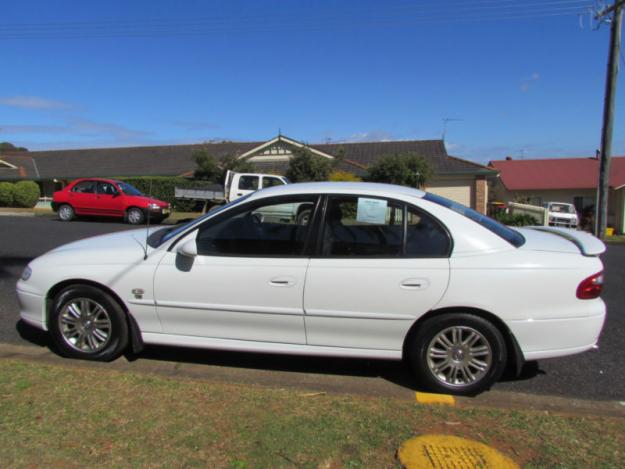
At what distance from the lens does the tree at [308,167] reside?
25.5 m

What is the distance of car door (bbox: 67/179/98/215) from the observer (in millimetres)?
18016

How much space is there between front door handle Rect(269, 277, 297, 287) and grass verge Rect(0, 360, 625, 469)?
2.53 feet

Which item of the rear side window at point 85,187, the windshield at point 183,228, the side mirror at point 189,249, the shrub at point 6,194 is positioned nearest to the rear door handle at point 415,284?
the windshield at point 183,228

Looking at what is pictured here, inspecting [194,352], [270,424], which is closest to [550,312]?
[270,424]

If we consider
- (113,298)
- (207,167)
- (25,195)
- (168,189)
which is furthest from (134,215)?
(113,298)

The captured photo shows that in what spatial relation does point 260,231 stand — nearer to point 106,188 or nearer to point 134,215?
point 134,215

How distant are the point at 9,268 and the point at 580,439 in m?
8.27

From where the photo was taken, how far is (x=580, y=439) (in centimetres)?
305

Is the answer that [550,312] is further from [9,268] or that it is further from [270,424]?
[9,268]

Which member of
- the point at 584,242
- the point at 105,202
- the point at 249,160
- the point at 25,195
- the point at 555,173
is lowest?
the point at 584,242

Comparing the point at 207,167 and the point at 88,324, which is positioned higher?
the point at 207,167

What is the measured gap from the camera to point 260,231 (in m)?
3.96

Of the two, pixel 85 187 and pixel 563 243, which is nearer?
pixel 563 243

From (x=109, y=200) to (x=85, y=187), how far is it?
1.28 metres
